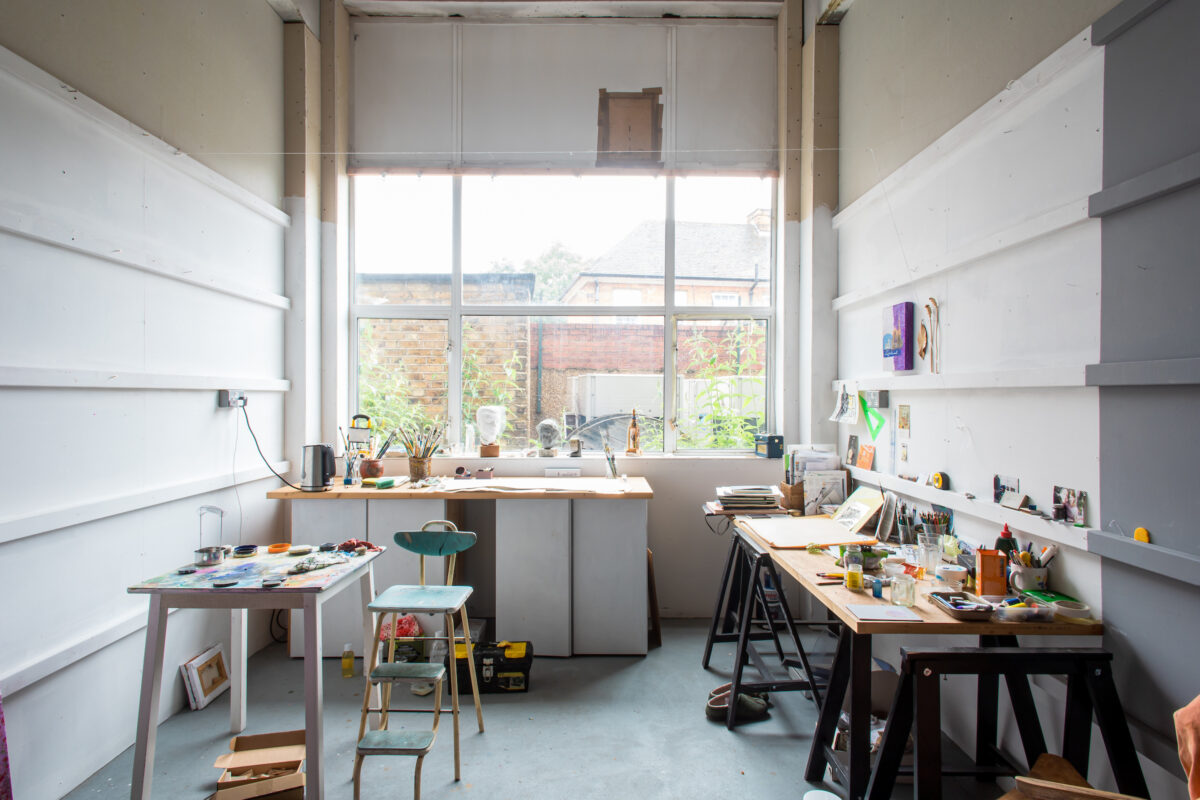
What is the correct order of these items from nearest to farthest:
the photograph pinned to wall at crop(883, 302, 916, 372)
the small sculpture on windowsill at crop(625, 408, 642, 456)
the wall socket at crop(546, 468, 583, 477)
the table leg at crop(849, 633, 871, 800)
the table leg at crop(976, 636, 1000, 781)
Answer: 1. the table leg at crop(849, 633, 871, 800)
2. the table leg at crop(976, 636, 1000, 781)
3. the photograph pinned to wall at crop(883, 302, 916, 372)
4. the wall socket at crop(546, 468, 583, 477)
5. the small sculpture on windowsill at crop(625, 408, 642, 456)

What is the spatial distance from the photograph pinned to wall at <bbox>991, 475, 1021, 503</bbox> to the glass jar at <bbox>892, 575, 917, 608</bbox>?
58 cm

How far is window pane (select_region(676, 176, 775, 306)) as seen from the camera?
4.39m

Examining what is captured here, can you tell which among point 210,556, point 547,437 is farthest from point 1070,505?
point 210,556

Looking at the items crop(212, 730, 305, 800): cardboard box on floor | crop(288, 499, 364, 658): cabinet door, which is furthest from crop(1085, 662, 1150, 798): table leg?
crop(288, 499, 364, 658): cabinet door

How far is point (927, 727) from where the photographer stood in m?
1.79

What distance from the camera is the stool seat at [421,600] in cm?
251

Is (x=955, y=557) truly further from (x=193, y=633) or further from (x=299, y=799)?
(x=193, y=633)

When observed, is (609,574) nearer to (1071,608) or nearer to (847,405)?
(847,405)

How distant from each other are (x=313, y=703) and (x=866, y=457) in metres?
2.95

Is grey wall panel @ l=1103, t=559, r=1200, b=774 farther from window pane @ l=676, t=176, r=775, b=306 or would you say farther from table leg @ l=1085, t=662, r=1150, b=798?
window pane @ l=676, t=176, r=775, b=306

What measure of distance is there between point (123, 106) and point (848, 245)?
3812 millimetres

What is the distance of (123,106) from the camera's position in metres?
2.64

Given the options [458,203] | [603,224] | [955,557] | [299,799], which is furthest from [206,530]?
[955,557]

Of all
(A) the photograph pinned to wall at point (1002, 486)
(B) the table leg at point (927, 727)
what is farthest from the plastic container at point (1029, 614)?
(A) the photograph pinned to wall at point (1002, 486)
